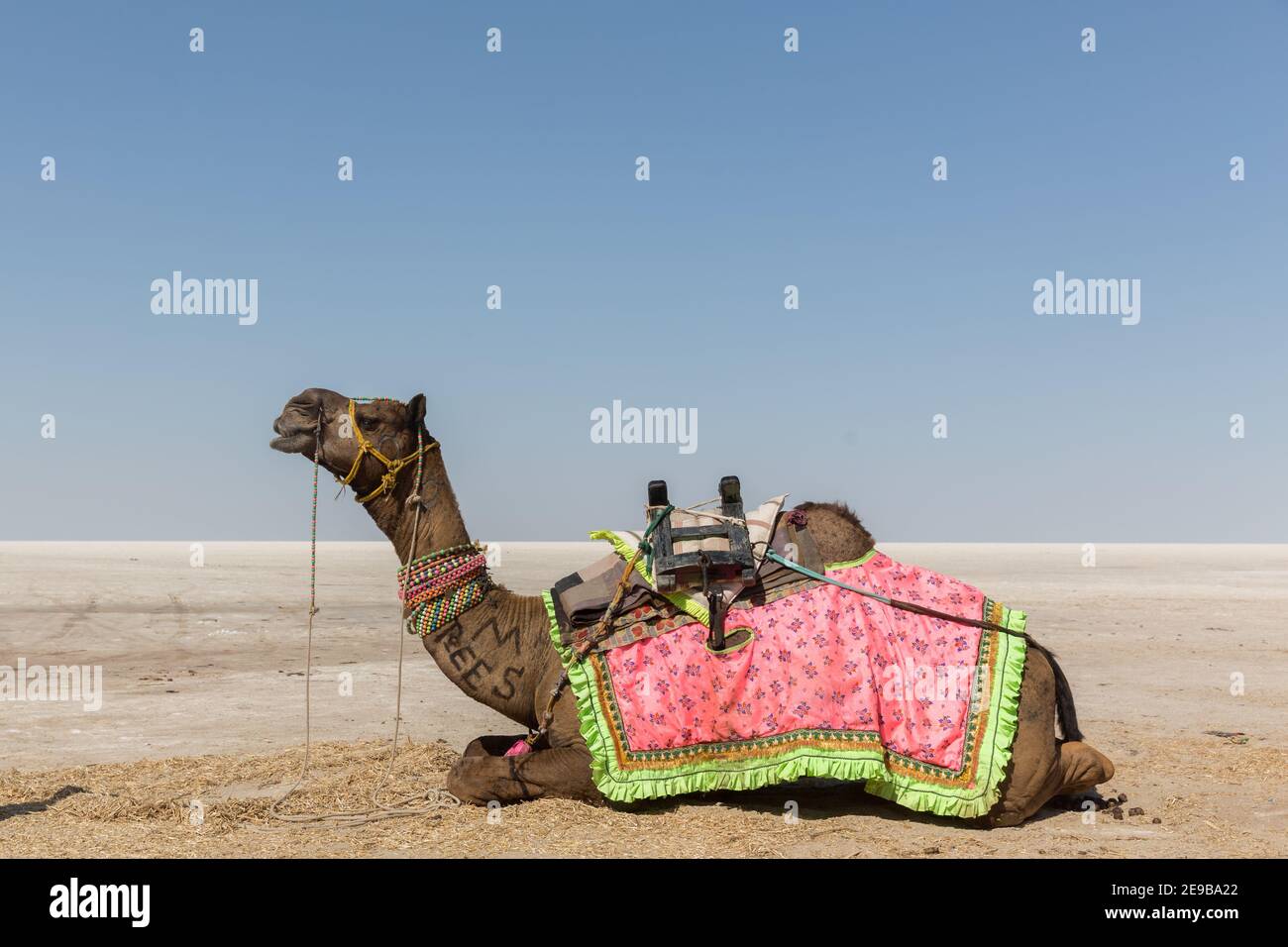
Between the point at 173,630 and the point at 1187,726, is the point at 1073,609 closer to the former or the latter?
the point at 1187,726

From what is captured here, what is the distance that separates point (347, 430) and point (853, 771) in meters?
3.96

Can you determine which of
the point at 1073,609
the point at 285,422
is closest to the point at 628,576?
the point at 285,422

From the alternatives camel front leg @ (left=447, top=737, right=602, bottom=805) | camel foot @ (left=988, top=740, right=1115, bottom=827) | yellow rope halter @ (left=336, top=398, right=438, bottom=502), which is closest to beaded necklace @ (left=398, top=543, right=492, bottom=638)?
yellow rope halter @ (left=336, top=398, right=438, bottom=502)

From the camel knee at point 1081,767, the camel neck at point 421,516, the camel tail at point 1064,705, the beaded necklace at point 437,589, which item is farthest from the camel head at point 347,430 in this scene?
the camel knee at point 1081,767

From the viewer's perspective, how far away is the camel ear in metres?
7.78

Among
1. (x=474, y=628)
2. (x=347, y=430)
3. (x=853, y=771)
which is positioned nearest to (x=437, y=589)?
(x=474, y=628)

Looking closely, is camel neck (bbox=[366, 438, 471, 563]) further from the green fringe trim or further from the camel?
the green fringe trim

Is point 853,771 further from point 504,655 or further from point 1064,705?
point 504,655

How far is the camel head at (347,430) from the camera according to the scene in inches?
299

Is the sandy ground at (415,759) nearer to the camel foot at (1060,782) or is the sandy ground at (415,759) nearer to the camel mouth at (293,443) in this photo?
the camel foot at (1060,782)

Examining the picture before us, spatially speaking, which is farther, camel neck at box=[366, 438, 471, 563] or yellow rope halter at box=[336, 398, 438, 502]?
camel neck at box=[366, 438, 471, 563]

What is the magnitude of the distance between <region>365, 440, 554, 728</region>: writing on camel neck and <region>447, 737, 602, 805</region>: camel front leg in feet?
1.47

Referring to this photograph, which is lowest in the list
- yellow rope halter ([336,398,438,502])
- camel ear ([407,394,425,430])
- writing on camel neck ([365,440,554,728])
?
writing on camel neck ([365,440,554,728])

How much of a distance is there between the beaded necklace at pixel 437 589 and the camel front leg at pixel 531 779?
1.01m
